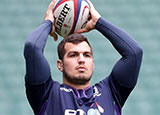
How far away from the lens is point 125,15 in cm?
907

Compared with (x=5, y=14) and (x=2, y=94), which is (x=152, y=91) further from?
(x=5, y=14)

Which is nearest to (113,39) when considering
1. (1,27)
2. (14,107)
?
(14,107)

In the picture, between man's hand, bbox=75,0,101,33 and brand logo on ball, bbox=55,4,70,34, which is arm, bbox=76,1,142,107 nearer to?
man's hand, bbox=75,0,101,33

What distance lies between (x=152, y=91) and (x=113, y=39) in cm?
537

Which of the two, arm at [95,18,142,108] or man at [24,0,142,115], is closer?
man at [24,0,142,115]

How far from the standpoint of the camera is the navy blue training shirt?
2885 mm

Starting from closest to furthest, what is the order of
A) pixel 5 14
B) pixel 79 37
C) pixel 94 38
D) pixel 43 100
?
1. pixel 43 100
2. pixel 79 37
3. pixel 94 38
4. pixel 5 14

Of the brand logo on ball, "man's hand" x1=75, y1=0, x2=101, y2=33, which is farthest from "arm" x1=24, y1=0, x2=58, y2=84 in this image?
"man's hand" x1=75, y1=0, x2=101, y2=33

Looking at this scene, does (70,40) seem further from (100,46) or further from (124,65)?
(100,46)

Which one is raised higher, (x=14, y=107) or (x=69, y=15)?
(x=69, y=15)

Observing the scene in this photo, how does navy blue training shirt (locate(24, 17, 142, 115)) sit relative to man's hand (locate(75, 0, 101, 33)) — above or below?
below

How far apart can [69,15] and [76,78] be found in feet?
1.99

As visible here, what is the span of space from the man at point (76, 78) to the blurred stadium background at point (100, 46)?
4188 mm

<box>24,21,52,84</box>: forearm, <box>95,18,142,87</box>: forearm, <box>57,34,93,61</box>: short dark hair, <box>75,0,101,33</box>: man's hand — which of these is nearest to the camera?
<box>24,21,52,84</box>: forearm
